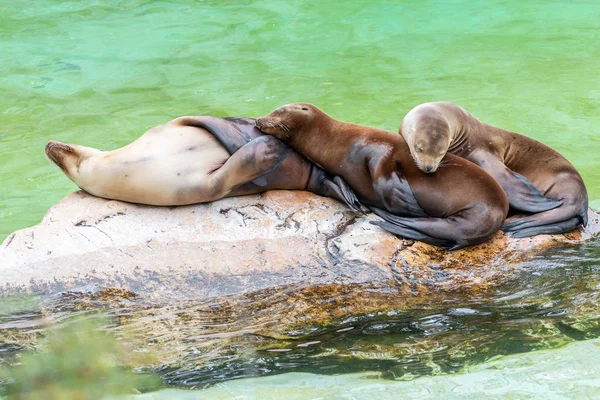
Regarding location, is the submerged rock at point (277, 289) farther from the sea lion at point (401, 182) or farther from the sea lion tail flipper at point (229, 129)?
the sea lion tail flipper at point (229, 129)

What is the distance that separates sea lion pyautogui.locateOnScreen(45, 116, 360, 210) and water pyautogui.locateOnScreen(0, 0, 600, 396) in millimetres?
920

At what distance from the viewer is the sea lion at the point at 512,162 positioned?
5359mm

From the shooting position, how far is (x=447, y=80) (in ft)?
34.5

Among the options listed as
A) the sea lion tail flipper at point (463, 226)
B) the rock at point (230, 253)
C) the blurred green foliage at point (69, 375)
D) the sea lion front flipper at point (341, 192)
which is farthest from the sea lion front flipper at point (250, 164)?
the blurred green foliage at point (69, 375)

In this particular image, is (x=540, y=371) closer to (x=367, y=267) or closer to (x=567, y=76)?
(x=367, y=267)

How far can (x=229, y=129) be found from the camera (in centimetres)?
560

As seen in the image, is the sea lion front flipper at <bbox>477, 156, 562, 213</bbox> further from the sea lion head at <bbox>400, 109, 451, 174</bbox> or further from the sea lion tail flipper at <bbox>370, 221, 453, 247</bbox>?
the sea lion tail flipper at <bbox>370, 221, 453, 247</bbox>

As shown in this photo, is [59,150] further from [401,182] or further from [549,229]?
[549,229]

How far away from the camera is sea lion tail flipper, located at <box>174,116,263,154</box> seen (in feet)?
18.2

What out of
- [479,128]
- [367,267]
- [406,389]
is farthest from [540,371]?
[479,128]

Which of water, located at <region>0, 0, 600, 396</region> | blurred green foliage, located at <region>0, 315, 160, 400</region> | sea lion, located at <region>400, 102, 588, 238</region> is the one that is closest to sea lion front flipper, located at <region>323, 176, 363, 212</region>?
sea lion, located at <region>400, 102, 588, 238</region>

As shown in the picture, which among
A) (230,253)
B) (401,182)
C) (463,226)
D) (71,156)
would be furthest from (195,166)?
(463,226)

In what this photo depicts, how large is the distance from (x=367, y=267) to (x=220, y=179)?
1037mm

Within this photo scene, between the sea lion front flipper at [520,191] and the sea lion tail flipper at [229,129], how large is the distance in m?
1.53
